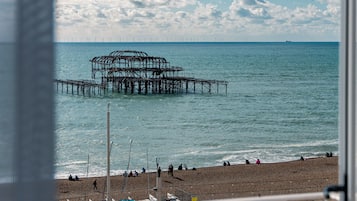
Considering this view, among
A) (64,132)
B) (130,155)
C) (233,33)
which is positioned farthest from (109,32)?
(130,155)

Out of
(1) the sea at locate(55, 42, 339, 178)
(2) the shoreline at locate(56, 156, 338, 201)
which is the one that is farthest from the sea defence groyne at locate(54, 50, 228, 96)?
(2) the shoreline at locate(56, 156, 338, 201)

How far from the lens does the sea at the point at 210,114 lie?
13203 mm

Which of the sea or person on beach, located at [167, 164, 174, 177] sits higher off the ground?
the sea

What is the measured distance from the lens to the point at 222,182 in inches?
398

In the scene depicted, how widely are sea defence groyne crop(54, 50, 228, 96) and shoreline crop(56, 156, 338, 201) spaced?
7.12m

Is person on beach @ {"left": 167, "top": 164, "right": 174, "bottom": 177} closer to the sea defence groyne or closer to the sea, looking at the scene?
the sea

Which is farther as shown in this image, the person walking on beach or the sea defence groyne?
the sea defence groyne

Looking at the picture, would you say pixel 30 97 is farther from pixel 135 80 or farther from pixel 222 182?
pixel 135 80

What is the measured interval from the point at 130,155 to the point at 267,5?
11120 mm

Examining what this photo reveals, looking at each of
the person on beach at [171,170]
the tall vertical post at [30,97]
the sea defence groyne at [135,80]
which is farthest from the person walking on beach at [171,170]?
the tall vertical post at [30,97]

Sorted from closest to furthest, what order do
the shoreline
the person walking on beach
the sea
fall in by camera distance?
the shoreline, the person walking on beach, the sea

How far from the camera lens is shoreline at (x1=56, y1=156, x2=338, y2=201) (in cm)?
933

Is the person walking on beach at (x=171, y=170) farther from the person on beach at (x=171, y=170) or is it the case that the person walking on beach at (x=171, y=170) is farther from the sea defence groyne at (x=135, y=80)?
the sea defence groyne at (x=135, y=80)

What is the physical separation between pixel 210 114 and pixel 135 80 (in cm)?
388
